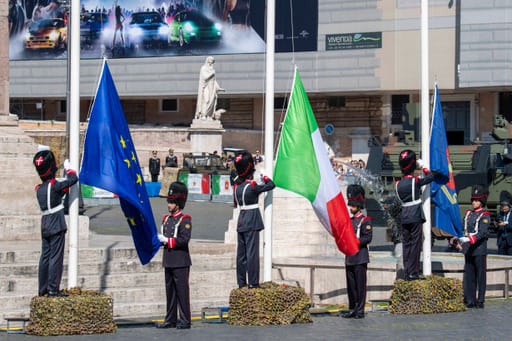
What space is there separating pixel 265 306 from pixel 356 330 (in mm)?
976

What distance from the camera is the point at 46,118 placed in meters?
58.7

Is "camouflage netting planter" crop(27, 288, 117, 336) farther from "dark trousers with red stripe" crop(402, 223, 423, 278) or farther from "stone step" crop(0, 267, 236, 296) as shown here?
"dark trousers with red stripe" crop(402, 223, 423, 278)

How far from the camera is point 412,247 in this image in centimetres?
1336

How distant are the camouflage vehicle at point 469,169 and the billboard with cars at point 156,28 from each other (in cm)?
2431

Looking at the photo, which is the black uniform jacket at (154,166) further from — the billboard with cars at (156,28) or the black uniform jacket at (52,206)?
the black uniform jacket at (52,206)

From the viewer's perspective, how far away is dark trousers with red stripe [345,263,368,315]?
42.4 feet

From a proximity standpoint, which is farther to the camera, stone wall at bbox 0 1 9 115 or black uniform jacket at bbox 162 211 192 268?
stone wall at bbox 0 1 9 115

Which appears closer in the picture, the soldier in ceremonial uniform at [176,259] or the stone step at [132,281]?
the soldier in ceremonial uniform at [176,259]

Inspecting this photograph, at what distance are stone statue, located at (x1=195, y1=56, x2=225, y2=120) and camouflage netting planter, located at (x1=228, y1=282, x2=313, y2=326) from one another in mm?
33544

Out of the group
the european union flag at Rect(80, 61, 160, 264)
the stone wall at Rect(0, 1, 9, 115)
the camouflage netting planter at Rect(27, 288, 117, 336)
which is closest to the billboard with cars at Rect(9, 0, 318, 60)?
the stone wall at Rect(0, 1, 9, 115)

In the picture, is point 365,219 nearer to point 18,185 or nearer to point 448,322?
point 448,322

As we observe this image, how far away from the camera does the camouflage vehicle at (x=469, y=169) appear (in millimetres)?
25188

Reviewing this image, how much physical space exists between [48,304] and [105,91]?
2410mm

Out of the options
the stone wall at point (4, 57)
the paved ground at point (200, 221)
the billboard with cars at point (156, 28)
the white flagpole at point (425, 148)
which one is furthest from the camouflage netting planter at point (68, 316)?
the billboard with cars at point (156, 28)
